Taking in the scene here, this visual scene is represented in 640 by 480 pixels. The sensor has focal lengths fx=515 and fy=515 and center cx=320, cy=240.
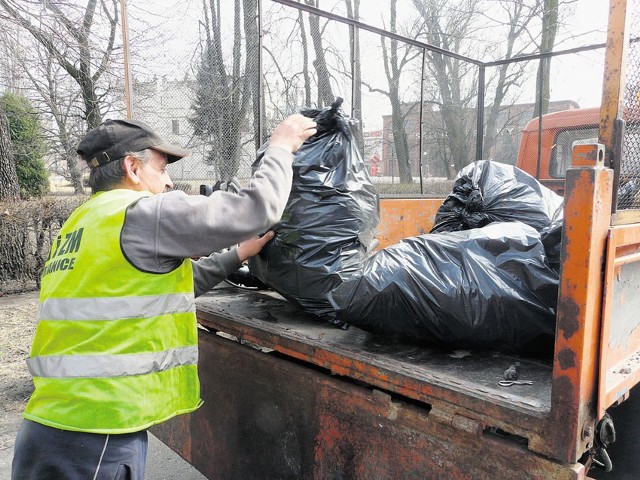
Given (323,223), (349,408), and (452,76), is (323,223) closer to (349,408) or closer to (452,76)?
(349,408)

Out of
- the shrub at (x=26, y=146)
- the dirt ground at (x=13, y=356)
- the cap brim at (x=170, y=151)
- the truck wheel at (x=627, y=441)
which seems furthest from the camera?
the shrub at (x=26, y=146)

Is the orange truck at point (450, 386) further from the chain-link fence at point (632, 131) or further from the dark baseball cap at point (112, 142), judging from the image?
the dark baseball cap at point (112, 142)

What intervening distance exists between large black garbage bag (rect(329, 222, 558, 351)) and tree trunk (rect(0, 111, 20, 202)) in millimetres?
7178

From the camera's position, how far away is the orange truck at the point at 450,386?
1145 mm

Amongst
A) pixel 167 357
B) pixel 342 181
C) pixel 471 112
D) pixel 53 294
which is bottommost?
pixel 167 357

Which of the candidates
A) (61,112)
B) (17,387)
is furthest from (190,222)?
(61,112)

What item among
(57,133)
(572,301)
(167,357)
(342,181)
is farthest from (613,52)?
(57,133)

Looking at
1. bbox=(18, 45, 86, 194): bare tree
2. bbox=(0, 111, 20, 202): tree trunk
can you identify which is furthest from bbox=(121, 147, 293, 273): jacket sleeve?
bbox=(18, 45, 86, 194): bare tree

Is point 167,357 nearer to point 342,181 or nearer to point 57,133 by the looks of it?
point 342,181

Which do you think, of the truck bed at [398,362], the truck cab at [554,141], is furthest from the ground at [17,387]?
the truck cab at [554,141]

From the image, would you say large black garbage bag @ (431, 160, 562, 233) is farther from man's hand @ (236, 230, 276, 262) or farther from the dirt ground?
the dirt ground

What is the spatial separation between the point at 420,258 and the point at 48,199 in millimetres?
6787

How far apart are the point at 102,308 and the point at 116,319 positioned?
5cm

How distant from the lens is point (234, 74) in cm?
780
